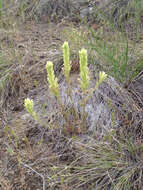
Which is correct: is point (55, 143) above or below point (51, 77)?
below

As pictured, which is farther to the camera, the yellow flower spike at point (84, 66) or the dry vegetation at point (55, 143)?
the dry vegetation at point (55, 143)

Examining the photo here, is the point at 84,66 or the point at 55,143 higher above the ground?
the point at 84,66

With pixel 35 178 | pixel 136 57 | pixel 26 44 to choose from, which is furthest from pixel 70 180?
pixel 26 44

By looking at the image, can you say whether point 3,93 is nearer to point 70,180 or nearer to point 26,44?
point 26,44

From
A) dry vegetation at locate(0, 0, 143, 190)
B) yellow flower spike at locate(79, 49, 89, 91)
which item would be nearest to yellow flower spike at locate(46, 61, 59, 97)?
yellow flower spike at locate(79, 49, 89, 91)

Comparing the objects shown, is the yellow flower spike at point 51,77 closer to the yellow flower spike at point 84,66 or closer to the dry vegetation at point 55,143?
the yellow flower spike at point 84,66

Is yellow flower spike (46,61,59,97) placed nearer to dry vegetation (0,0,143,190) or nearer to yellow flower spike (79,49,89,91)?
yellow flower spike (79,49,89,91)

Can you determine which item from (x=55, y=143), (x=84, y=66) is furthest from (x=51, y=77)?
(x=55, y=143)

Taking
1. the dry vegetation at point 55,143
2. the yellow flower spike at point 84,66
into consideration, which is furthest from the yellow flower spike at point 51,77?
the dry vegetation at point 55,143

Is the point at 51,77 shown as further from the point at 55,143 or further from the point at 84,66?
the point at 55,143

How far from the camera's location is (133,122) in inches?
86.1

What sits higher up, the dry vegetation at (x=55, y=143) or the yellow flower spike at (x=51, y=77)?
the yellow flower spike at (x=51, y=77)

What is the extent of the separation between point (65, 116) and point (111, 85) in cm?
58

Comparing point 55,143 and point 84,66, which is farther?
point 55,143
